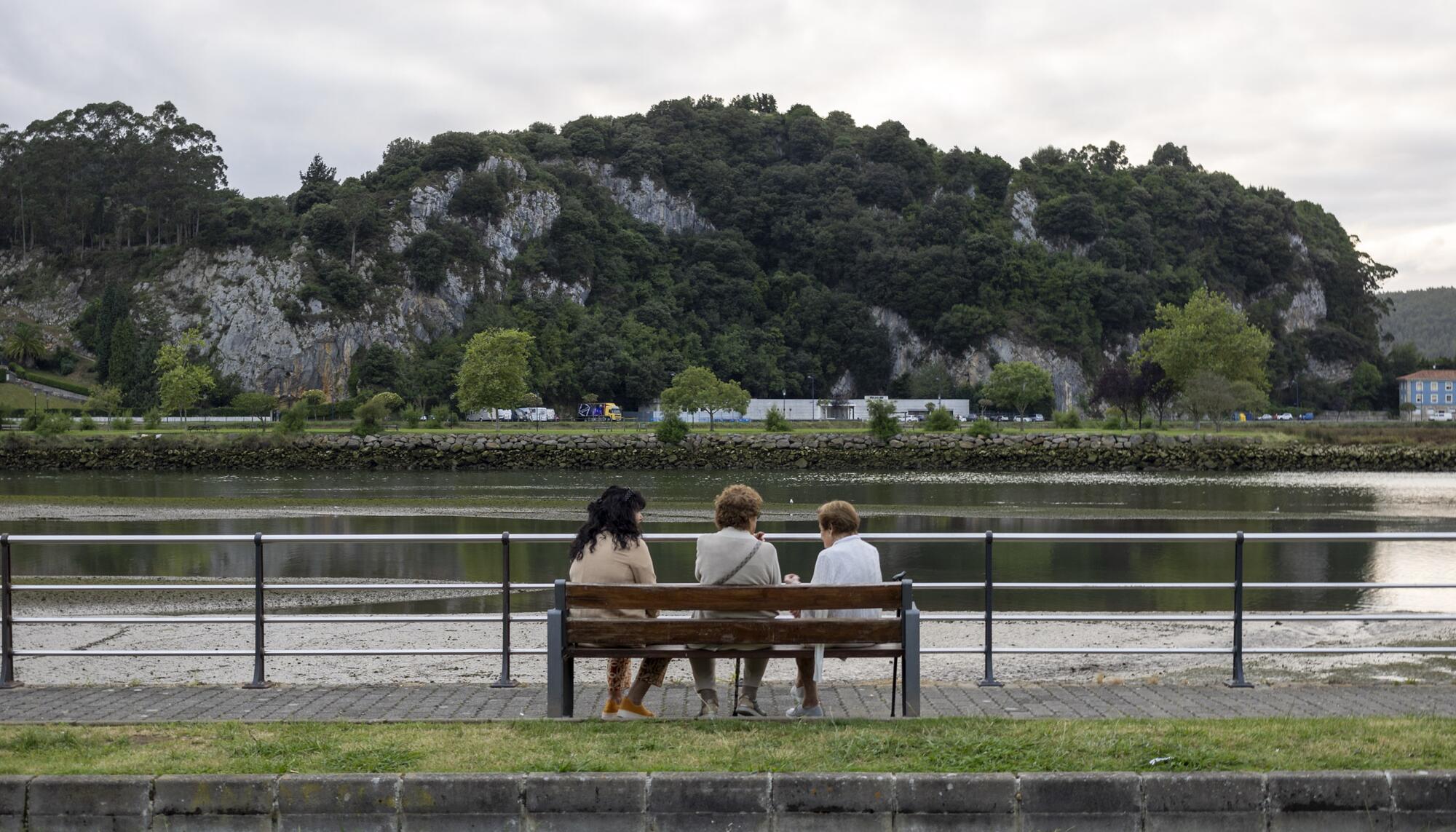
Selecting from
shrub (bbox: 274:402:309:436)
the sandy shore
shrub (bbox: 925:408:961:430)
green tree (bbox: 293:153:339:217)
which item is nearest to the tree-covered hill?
green tree (bbox: 293:153:339:217)

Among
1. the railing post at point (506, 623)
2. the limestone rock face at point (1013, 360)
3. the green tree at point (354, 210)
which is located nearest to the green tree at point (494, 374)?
the green tree at point (354, 210)

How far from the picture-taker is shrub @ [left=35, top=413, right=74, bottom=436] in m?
71.8

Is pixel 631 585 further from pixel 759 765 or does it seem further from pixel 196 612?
pixel 196 612

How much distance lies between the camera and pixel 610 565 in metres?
7.89

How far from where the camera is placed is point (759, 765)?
19.8ft

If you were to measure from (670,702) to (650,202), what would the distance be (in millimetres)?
151548

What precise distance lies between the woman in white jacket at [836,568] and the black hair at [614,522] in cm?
116

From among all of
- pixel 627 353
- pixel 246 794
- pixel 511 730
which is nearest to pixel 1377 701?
pixel 511 730

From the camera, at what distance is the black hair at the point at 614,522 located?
7.92m

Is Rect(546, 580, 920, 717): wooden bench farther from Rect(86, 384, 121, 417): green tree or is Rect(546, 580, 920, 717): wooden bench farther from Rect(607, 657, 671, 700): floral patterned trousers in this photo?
Rect(86, 384, 121, 417): green tree

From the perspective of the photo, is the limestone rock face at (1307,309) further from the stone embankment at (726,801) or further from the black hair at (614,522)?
the stone embankment at (726,801)

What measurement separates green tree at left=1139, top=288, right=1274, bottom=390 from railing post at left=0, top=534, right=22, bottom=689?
88.1m

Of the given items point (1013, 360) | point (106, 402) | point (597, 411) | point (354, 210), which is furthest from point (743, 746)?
point (1013, 360)

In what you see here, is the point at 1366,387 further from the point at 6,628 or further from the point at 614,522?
the point at 6,628
